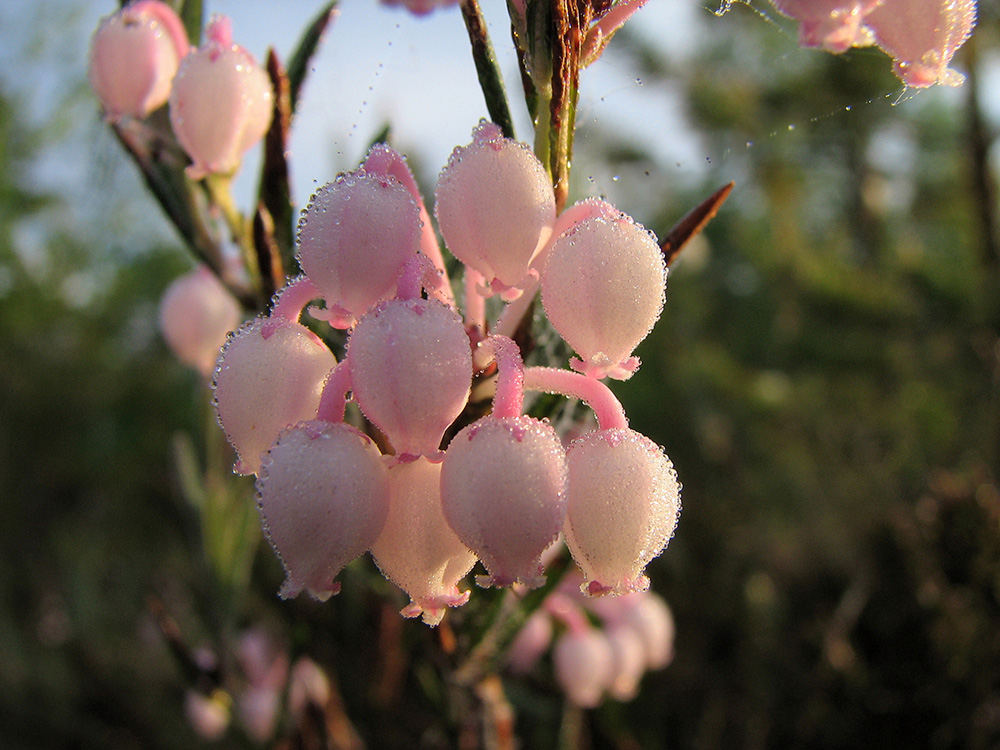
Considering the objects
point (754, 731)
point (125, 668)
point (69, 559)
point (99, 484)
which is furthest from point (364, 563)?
point (99, 484)

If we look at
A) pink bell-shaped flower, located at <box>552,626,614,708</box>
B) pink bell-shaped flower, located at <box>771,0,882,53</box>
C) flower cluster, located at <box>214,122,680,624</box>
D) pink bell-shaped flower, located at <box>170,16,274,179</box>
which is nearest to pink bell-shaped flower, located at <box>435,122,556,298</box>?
flower cluster, located at <box>214,122,680,624</box>

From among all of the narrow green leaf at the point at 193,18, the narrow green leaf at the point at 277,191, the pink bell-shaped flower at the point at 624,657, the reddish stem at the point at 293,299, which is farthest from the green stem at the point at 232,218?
the pink bell-shaped flower at the point at 624,657

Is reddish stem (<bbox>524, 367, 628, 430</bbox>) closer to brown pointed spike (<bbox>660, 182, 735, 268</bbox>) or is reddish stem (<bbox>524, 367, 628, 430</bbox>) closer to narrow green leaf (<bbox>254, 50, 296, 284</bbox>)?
brown pointed spike (<bbox>660, 182, 735, 268</bbox>)

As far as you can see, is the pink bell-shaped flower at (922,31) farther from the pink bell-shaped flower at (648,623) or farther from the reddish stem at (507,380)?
the pink bell-shaped flower at (648,623)

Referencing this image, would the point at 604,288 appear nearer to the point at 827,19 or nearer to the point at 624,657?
the point at 827,19

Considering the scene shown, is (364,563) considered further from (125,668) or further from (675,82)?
(675,82)
